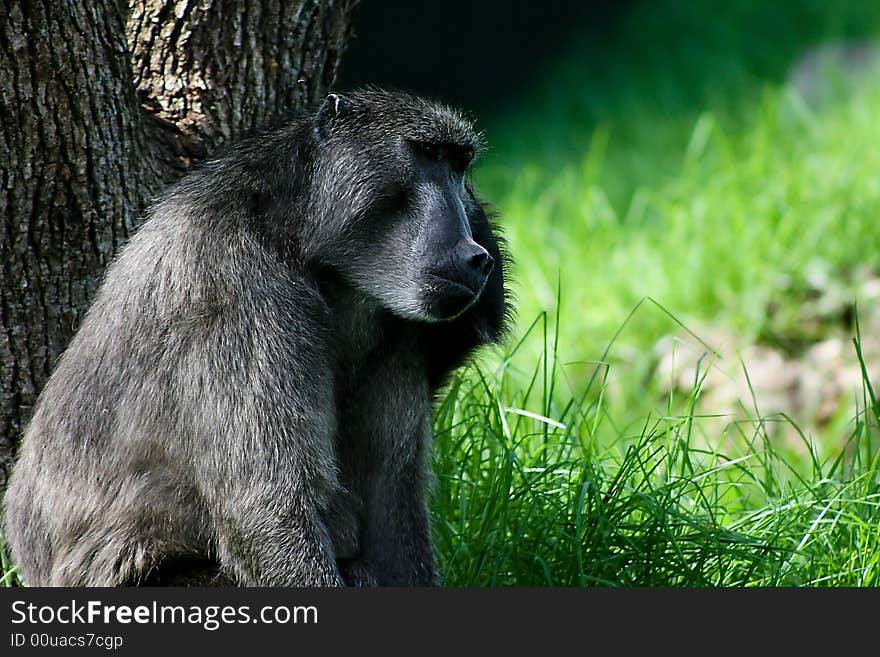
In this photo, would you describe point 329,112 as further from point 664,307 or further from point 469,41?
point 469,41

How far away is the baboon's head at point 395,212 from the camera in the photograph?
2934mm

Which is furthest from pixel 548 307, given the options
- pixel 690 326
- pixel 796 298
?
pixel 796 298

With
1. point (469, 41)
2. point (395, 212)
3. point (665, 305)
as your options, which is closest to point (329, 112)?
point (395, 212)

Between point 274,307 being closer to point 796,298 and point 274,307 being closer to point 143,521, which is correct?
point 143,521

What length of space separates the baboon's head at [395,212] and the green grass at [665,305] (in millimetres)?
709

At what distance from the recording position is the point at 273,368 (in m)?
2.83

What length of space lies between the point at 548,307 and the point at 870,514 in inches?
141

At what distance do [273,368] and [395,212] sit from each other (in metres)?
0.48

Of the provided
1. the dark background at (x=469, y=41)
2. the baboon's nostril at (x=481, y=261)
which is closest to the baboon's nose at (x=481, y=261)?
the baboon's nostril at (x=481, y=261)

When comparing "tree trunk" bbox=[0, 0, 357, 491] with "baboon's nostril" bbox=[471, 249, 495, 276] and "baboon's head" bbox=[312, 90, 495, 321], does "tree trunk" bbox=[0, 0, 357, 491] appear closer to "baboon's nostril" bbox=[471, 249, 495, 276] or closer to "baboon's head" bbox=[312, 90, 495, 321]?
"baboon's head" bbox=[312, 90, 495, 321]

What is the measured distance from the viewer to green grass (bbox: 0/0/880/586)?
11.2 feet

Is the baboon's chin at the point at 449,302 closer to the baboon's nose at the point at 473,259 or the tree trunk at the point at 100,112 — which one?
the baboon's nose at the point at 473,259

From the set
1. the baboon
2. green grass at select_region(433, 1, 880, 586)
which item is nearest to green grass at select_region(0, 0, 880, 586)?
green grass at select_region(433, 1, 880, 586)

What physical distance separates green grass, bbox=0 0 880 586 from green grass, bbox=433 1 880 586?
12mm
